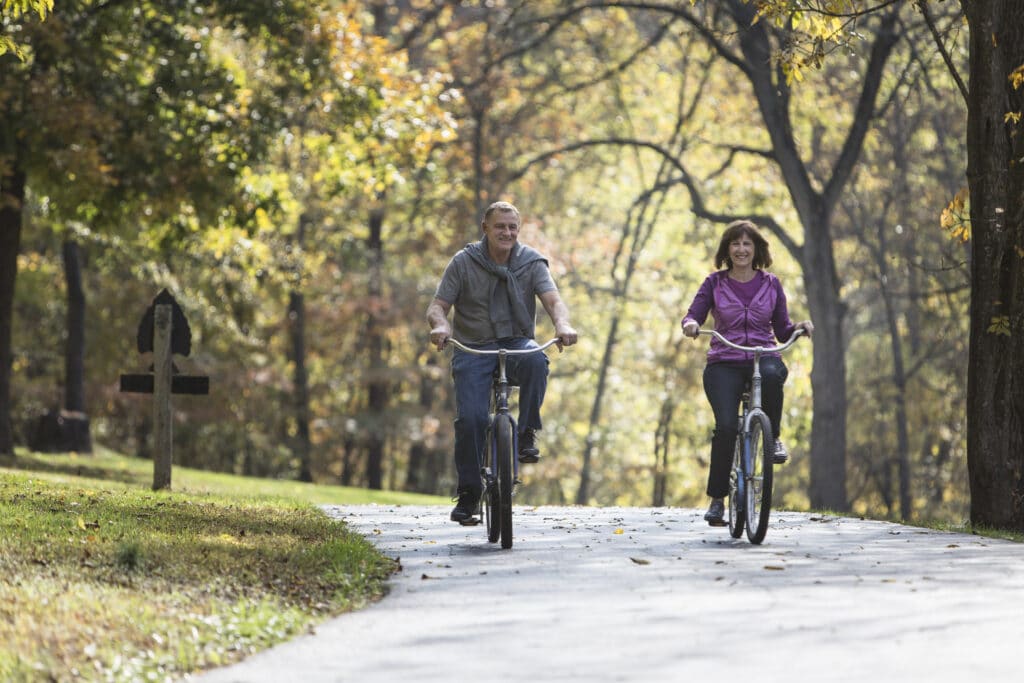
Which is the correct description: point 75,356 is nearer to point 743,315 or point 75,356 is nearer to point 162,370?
point 162,370

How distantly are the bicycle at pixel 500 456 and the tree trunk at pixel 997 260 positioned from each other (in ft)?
14.0

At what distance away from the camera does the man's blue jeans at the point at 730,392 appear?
33.1ft

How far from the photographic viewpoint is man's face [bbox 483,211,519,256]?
9.59 meters

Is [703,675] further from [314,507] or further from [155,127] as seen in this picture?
[155,127]

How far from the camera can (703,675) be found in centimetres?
551

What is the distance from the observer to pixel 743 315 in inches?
400

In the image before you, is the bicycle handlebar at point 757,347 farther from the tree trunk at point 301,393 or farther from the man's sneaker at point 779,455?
the tree trunk at point 301,393

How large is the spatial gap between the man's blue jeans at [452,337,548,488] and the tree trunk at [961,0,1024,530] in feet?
13.5

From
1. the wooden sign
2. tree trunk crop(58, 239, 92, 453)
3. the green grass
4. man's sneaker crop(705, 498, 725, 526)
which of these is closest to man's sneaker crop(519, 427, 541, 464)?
the green grass

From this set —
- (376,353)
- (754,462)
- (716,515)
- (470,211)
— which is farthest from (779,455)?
(376,353)

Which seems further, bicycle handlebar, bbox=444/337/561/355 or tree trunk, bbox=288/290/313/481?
tree trunk, bbox=288/290/313/481

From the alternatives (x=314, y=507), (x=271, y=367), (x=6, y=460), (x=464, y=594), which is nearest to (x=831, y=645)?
(x=464, y=594)

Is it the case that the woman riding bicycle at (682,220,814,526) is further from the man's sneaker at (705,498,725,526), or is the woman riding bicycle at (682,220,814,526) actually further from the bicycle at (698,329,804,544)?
the man's sneaker at (705,498,725,526)

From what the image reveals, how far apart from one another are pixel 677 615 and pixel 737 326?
3720 millimetres
